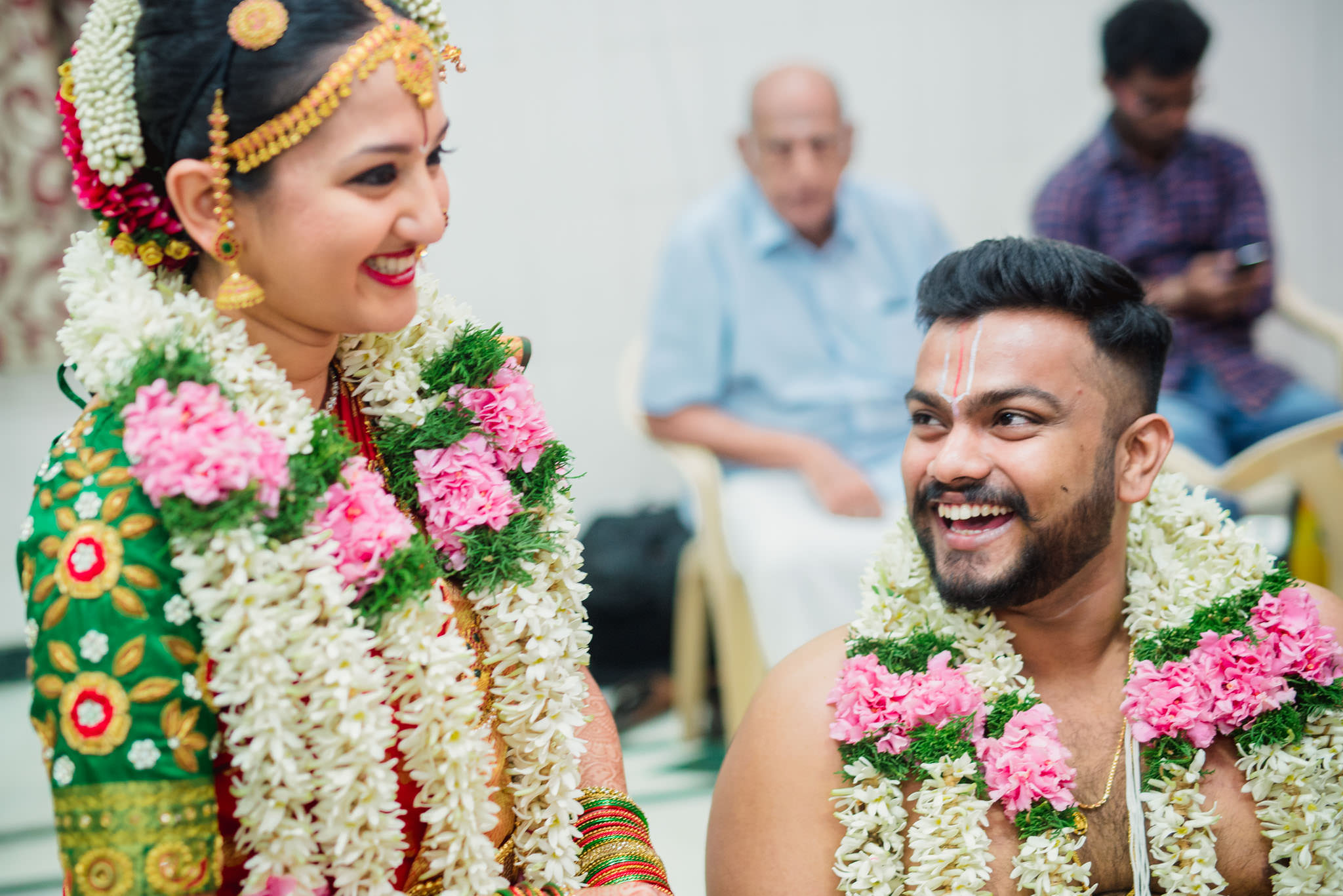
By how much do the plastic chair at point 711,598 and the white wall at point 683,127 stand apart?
1.24 m

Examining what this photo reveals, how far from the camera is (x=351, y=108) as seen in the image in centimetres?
149

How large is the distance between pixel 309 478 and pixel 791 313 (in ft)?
9.48

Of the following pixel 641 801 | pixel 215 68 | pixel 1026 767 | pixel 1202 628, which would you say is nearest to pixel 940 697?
pixel 1026 767

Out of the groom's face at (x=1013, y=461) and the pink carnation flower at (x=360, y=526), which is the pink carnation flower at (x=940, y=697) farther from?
the pink carnation flower at (x=360, y=526)

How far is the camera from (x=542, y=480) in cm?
186

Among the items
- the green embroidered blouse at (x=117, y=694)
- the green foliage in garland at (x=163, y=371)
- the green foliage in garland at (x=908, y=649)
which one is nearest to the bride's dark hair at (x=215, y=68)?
the green foliage in garland at (x=163, y=371)

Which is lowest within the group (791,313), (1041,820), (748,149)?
(1041,820)

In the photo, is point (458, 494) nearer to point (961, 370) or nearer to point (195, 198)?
point (195, 198)

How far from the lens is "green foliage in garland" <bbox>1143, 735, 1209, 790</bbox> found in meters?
2.03

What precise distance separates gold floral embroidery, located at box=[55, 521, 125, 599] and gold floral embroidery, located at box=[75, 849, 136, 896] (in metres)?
0.30

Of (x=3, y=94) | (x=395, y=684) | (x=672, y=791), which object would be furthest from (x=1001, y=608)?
(x=3, y=94)

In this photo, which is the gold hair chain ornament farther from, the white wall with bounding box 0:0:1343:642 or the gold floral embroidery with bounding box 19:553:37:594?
the white wall with bounding box 0:0:1343:642

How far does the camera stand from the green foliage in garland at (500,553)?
69.4 inches

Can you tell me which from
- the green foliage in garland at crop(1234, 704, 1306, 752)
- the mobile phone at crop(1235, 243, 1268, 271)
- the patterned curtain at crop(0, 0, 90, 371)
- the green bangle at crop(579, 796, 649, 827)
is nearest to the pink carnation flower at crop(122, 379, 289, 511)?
the green bangle at crop(579, 796, 649, 827)
